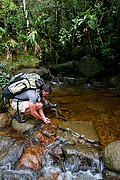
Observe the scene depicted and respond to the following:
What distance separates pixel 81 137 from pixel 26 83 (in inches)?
64.7

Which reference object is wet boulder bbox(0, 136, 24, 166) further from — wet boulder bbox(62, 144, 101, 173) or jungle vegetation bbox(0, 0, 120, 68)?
jungle vegetation bbox(0, 0, 120, 68)

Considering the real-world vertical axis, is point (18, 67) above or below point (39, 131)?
above

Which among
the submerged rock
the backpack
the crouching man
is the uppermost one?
the backpack

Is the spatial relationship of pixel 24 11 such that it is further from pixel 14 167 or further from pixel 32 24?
pixel 14 167

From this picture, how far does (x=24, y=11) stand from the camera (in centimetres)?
1140

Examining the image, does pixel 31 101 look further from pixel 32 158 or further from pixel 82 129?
pixel 82 129

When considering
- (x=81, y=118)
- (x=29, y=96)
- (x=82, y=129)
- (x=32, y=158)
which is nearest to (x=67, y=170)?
(x=32, y=158)

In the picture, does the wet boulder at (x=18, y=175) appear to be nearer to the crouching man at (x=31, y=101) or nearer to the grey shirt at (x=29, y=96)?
the crouching man at (x=31, y=101)

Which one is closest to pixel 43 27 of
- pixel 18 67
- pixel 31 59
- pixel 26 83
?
pixel 31 59

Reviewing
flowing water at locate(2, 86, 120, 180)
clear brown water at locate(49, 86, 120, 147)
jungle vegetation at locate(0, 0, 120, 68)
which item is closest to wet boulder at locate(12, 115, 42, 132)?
flowing water at locate(2, 86, 120, 180)

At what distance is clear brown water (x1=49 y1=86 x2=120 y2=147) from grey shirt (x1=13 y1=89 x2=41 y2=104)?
1.00 m

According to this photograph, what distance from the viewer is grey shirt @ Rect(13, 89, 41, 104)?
4328mm

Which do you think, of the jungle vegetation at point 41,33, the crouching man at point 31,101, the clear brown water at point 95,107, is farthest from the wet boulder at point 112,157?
the jungle vegetation at point 41,33

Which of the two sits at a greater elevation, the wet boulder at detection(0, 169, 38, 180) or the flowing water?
the flowing water
